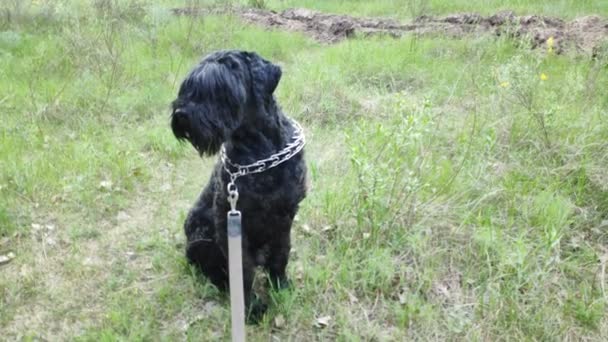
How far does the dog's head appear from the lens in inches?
91.7

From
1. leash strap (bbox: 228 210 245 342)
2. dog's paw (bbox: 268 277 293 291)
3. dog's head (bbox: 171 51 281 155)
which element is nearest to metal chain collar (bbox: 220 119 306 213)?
dog's head (bbox: 171 51 281 155)

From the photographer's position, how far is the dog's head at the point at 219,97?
233cm

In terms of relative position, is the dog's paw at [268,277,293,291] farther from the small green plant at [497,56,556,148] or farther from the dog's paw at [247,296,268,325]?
the small green plant at [497,56,556,148]

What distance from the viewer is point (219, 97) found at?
92.0 inches

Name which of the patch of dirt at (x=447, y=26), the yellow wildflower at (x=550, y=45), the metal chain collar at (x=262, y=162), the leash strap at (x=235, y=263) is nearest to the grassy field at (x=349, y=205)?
the yellow wildflower at (x=550, y=45)

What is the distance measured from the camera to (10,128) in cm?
483

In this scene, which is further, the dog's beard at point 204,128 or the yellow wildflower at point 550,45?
the yellow wildflower at point 550,45

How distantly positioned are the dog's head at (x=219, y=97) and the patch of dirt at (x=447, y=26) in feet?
15.4

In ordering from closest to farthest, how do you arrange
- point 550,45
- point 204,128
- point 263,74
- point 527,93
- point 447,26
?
point 204,128
point 263,74
point 527,93
point 550,45
point 447,26

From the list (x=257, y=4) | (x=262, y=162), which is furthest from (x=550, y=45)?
(x=257, y=4)

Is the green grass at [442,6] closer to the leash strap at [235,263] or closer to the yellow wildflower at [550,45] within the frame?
the yellow wildflower at [550,45]

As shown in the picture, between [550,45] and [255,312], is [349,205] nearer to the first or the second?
[255,312]

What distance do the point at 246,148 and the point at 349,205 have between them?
1236mm

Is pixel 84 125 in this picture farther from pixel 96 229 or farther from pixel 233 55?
pixel 233 55
